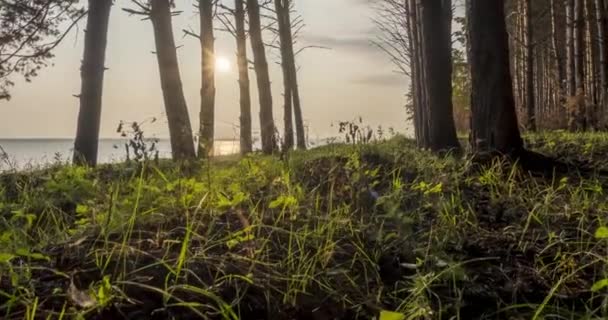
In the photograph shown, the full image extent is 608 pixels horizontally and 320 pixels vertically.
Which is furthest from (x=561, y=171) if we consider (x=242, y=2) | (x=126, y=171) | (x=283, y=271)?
(x=242, y=2)

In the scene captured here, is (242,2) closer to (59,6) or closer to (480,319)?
(59,6)

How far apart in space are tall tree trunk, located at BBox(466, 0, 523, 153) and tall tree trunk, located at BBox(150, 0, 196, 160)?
18.0 ft

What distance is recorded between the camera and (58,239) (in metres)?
2.56

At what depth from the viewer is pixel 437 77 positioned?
7.95 metres

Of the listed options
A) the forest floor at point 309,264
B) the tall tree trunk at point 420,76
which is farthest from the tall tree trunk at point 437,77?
the forest floor at point 309,264

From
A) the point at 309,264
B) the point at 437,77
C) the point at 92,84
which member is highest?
the point at 92,84

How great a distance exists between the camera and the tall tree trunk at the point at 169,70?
9.43 m

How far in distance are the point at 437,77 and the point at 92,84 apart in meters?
6.31

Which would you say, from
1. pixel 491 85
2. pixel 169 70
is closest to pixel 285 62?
pixel 169 70

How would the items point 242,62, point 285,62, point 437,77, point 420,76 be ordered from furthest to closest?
1. point 285,62
2. point 242,62
3. point 420,76
4. point 437,77

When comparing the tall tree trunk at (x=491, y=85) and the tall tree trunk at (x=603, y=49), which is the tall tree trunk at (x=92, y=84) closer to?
the tall tree trunk at (x=491, y=85)

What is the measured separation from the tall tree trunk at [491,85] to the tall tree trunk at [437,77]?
227 cm

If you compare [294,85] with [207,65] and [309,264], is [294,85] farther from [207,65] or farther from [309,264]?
[309,264]

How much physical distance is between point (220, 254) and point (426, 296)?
931mm
